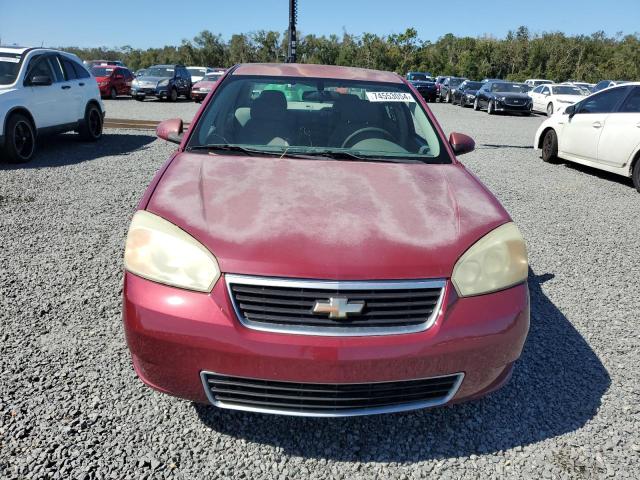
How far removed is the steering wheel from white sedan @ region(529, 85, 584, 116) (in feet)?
69.0

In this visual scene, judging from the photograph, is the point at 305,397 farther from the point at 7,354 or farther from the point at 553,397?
the point at 7,354

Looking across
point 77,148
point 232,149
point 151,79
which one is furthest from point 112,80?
point 232,149

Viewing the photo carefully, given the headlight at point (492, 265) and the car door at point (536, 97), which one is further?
the car door at point (536, 97)

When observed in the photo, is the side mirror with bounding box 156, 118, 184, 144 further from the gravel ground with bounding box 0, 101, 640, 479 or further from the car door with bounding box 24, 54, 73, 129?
the car door with bounding box 24, 54, 73, 129

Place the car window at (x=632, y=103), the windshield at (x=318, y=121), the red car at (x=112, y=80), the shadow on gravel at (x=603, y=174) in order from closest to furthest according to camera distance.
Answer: the windshield at (x=318, y=121) < the car window at (x=632, y=103) < the shadow on gravel at (x=603, y=174) < the red car at (x=112, y=80)

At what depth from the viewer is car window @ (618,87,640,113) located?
783cm

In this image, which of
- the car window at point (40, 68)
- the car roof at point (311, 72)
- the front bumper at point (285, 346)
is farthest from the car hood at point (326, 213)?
the car window at point (40, 68)

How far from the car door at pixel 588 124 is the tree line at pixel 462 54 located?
42.9 m

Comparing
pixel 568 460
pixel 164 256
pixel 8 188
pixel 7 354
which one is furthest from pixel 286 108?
pixel 8 188

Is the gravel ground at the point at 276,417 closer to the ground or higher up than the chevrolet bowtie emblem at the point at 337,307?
closer to the ground

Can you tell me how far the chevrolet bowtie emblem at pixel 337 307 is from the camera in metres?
1.91

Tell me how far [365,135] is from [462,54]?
5755 cm

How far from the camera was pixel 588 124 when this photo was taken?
8.58m

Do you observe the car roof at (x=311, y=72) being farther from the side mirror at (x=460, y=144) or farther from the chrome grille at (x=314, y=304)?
the chrome grille at (x=314, y=304)
